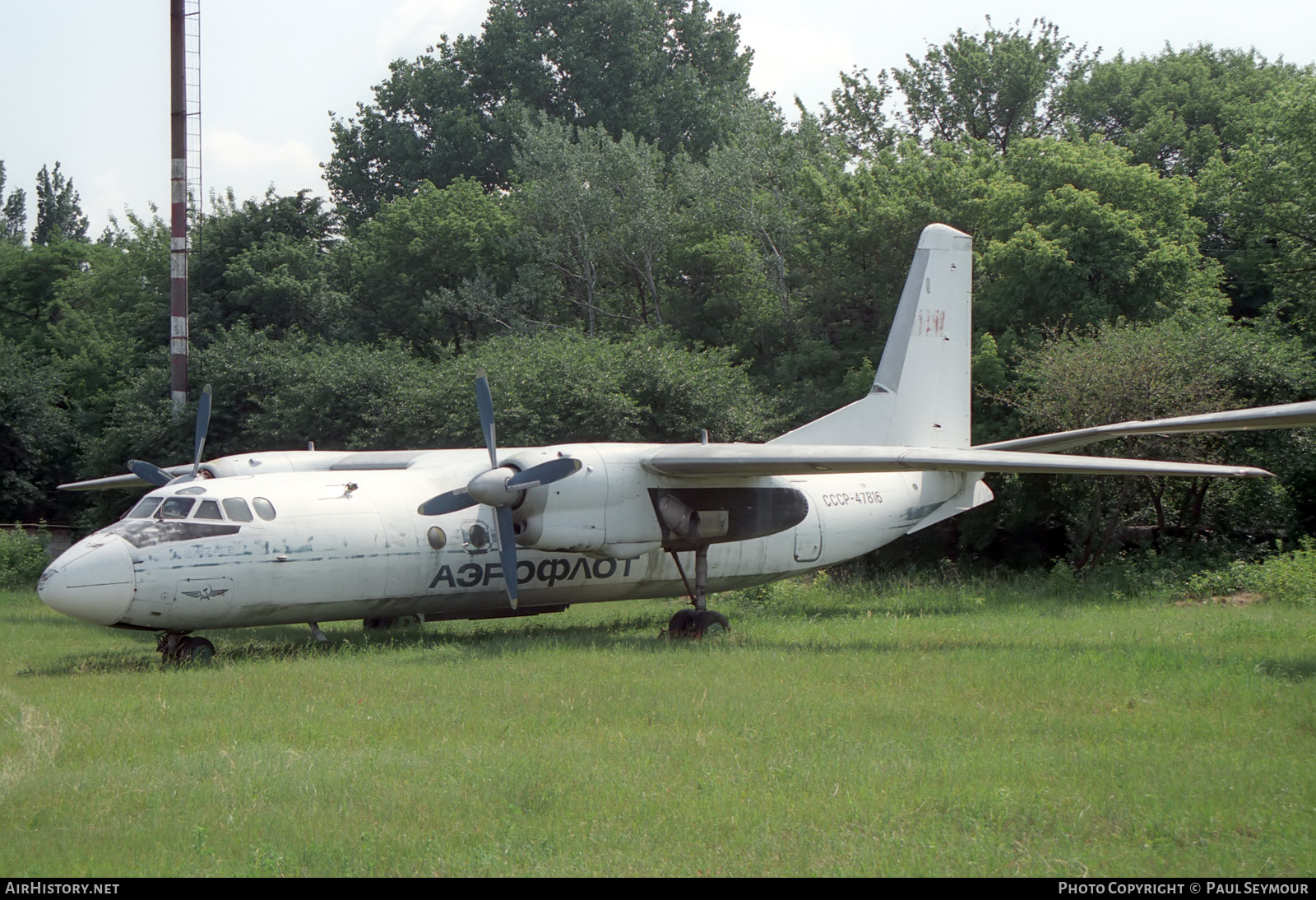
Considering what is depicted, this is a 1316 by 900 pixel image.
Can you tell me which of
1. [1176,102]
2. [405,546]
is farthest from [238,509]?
[1176,102]

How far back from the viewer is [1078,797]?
295 inches

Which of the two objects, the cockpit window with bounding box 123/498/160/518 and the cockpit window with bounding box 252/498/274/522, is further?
the cockpit window with bounding box 252/498/274/522

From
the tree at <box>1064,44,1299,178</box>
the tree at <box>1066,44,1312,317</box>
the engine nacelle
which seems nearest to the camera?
the engine nacelle

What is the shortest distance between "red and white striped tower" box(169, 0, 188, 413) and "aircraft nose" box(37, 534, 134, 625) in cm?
1813

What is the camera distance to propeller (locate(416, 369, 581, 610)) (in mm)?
14258

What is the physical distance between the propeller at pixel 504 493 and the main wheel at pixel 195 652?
10.3 ft

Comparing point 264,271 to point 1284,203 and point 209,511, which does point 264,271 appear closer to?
point 209,511

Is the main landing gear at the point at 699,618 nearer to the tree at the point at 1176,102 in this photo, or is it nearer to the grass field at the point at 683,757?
the grass field at the point at 683,757

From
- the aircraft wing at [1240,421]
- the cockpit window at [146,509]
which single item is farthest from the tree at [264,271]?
the aircraft wing at [1240,421]

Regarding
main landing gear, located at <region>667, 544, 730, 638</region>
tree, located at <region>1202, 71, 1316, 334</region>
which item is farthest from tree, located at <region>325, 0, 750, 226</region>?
main landing gear, located at <region>667, 544, 730, 638</region>

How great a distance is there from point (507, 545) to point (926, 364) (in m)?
8.49

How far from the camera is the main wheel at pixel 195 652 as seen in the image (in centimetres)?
1422

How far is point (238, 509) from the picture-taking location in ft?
45.8

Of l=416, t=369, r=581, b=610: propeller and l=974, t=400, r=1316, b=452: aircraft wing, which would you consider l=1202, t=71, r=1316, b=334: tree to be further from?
l=416, t=369, r=581, b=610: propeller
